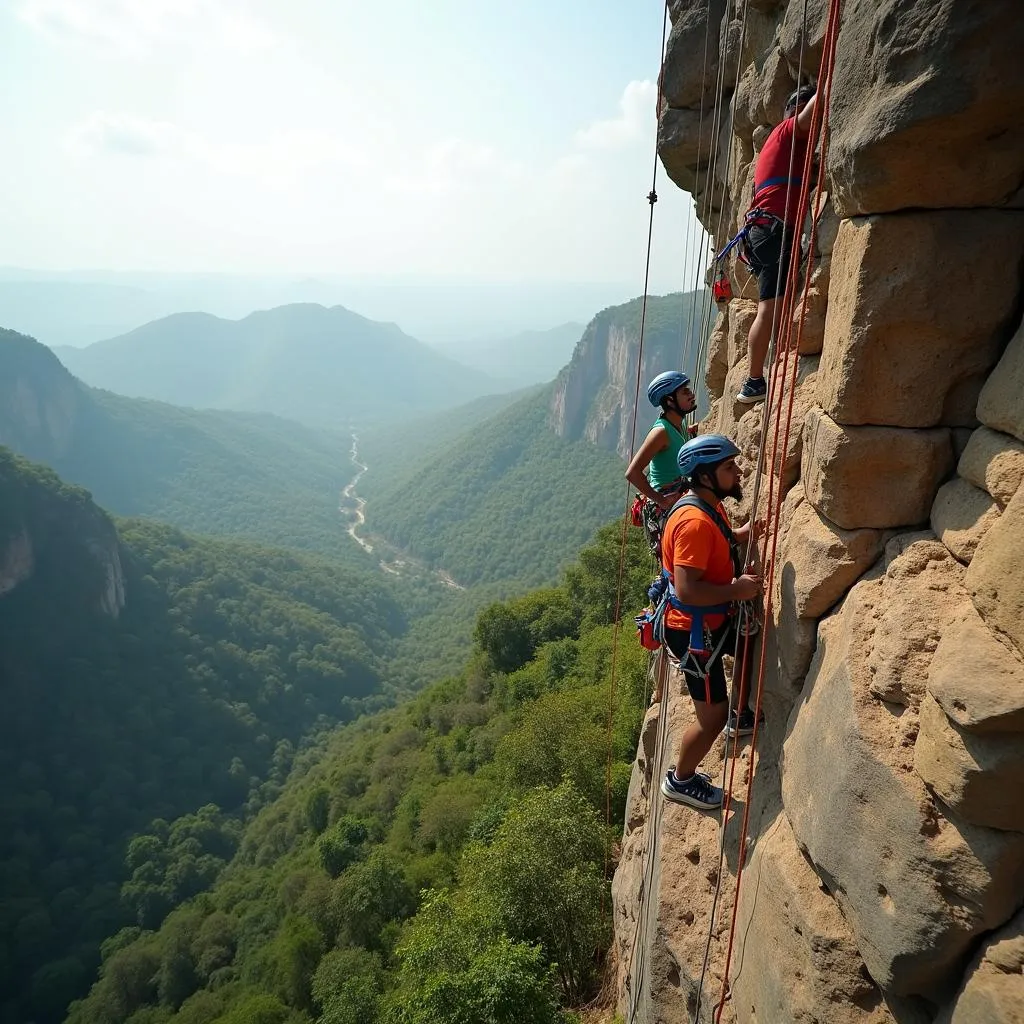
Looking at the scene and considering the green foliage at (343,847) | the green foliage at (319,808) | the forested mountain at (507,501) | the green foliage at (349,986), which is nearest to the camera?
the green foliage at (349,986)

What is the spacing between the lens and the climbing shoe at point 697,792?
17.3ft

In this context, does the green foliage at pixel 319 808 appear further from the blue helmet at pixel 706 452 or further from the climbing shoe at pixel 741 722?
the blue helmet at pixel 706 452

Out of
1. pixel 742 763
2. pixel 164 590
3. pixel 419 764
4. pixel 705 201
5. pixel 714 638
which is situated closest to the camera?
pixel 714 638

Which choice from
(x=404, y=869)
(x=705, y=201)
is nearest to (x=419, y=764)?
(x=404, y=869)

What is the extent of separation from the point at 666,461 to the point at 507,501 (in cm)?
12158

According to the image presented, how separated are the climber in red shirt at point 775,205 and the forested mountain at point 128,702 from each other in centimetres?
5716

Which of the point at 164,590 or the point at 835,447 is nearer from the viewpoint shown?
the point at 835,447

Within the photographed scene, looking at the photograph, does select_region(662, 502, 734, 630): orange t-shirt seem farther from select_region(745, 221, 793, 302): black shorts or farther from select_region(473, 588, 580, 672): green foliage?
select_region(473, 588, 580, 672): green foliage

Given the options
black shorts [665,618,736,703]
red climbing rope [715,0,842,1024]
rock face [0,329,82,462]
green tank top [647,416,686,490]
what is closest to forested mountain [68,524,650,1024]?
red climbing rope [715,0,842,1024]

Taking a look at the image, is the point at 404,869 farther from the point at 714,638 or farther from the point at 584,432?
the point at 584,432

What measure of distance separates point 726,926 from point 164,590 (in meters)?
91.0

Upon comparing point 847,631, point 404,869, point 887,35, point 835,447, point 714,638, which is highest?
point 887,35

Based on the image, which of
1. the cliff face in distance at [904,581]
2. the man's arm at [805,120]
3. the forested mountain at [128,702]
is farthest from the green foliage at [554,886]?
the forested mountain at [128,702]

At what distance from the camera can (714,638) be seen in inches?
195
